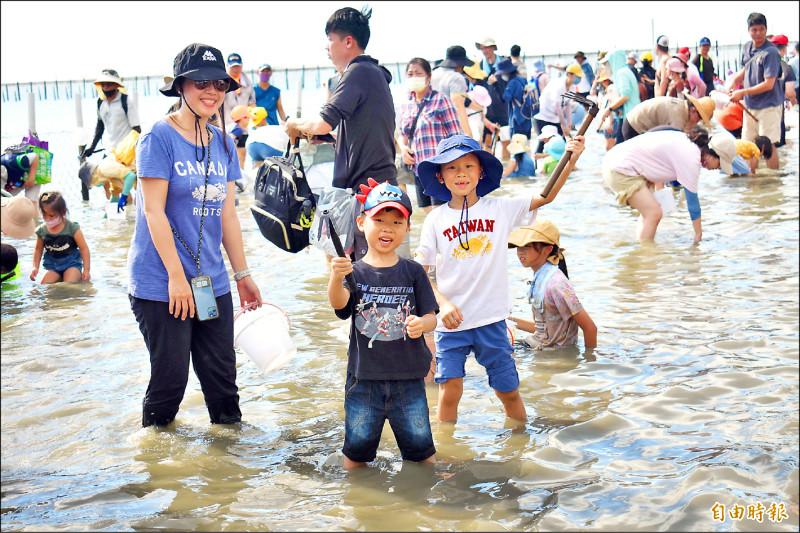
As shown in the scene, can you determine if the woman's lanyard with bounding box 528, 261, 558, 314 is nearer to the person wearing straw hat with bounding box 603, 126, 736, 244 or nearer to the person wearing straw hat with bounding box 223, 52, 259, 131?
the person wearing straw hat with bounding box 603, 126, 736, 244

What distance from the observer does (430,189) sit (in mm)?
4438

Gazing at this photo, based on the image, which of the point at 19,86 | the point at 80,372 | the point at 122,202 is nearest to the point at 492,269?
the point at 80,372

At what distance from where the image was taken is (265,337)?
4418mm

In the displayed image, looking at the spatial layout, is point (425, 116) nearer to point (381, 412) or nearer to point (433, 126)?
point (433, 126)

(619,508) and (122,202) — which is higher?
(122,202)

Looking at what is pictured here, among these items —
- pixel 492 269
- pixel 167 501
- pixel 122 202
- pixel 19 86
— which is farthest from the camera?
pixel 19 86

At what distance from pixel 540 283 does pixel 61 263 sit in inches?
214

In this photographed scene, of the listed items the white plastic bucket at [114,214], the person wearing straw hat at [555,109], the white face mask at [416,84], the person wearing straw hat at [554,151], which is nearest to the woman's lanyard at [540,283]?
the white face mask at [416,84]

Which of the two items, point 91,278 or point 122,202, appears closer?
point 91,278

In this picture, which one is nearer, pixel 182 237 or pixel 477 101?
pixel 182 237

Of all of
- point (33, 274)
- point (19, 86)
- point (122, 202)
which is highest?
point (19, 86)

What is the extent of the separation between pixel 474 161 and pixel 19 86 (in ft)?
118

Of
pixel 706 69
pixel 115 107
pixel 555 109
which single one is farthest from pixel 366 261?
pixel 706 69

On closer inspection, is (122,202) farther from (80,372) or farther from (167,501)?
(167,501)
